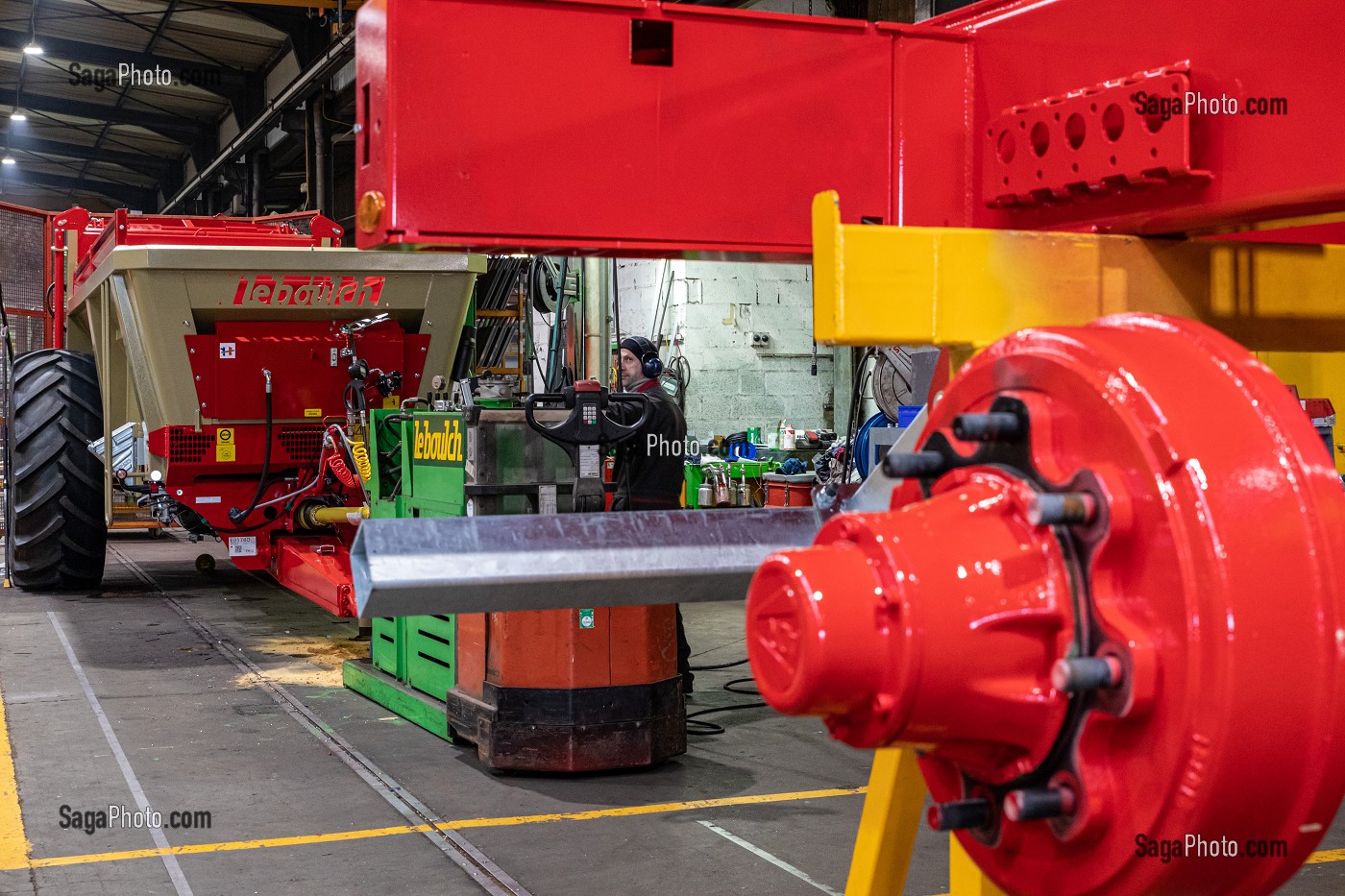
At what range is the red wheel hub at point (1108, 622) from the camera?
4.02 ft

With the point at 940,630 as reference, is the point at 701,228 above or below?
above

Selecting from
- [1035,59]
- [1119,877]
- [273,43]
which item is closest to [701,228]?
[1035,59]

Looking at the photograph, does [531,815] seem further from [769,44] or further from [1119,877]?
[1119,877]

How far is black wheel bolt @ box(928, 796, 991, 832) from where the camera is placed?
55.8 inches

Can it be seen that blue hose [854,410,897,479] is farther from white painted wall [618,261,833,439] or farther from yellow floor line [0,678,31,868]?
yellow floor line [0,678,31,868]

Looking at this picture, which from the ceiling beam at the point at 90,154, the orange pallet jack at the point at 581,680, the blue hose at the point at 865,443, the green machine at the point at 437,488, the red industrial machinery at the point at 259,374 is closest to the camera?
the orange pallet jack at the point at 581,680

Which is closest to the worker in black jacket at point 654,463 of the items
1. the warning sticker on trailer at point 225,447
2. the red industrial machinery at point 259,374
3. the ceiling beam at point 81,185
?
the red industrial machinery at point 259,374

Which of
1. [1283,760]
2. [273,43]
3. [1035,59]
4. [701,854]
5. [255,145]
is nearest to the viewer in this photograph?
[1283,760]

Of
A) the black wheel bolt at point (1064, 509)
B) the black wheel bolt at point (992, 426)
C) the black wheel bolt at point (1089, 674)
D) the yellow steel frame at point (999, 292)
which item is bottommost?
the black wheel bolt at point (1089, 674)

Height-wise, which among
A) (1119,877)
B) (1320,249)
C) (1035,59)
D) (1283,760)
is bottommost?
(1119,877)

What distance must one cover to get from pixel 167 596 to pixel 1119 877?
929 centimetres

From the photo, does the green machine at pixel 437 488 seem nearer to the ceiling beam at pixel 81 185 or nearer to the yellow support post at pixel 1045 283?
the yellow support post at pixel 1045 283

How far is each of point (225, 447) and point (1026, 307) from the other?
22.6 ft

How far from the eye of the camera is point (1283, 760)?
4.05ft
